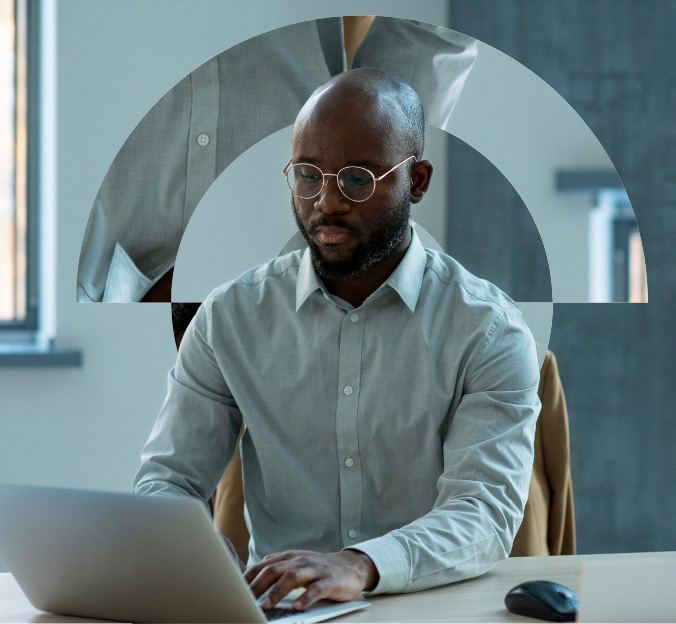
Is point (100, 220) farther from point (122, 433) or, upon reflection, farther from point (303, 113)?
point (122, 433)

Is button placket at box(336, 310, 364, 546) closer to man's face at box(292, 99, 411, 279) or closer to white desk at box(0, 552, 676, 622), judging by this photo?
man's face at box(292, 99, 411, 279)

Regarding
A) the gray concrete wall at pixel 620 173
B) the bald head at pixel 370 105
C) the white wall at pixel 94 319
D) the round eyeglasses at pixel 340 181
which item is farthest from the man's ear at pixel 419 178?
the gray concrete wall at pixel 620 173

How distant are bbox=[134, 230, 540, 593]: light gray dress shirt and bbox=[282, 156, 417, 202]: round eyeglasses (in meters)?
0.13

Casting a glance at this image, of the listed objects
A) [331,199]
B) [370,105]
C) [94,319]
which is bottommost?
[94,319]

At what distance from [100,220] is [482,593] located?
0.97 meters

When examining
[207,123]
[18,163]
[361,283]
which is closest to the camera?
[361,283]

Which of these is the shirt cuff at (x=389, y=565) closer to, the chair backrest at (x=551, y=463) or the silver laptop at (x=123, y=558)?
the silver laptop at (x=123, y=558)

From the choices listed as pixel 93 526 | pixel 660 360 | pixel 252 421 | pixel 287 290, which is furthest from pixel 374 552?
pixel 660 360

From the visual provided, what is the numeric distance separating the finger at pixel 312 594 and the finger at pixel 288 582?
0.04 feet

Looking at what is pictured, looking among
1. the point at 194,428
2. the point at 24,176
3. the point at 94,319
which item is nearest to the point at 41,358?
the point at 94,319

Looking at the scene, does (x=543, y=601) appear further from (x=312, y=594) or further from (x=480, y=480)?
(x=480, y=480)

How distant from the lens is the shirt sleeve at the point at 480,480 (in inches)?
44.9

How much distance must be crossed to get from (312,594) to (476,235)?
230cm

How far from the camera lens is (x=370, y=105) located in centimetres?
154
